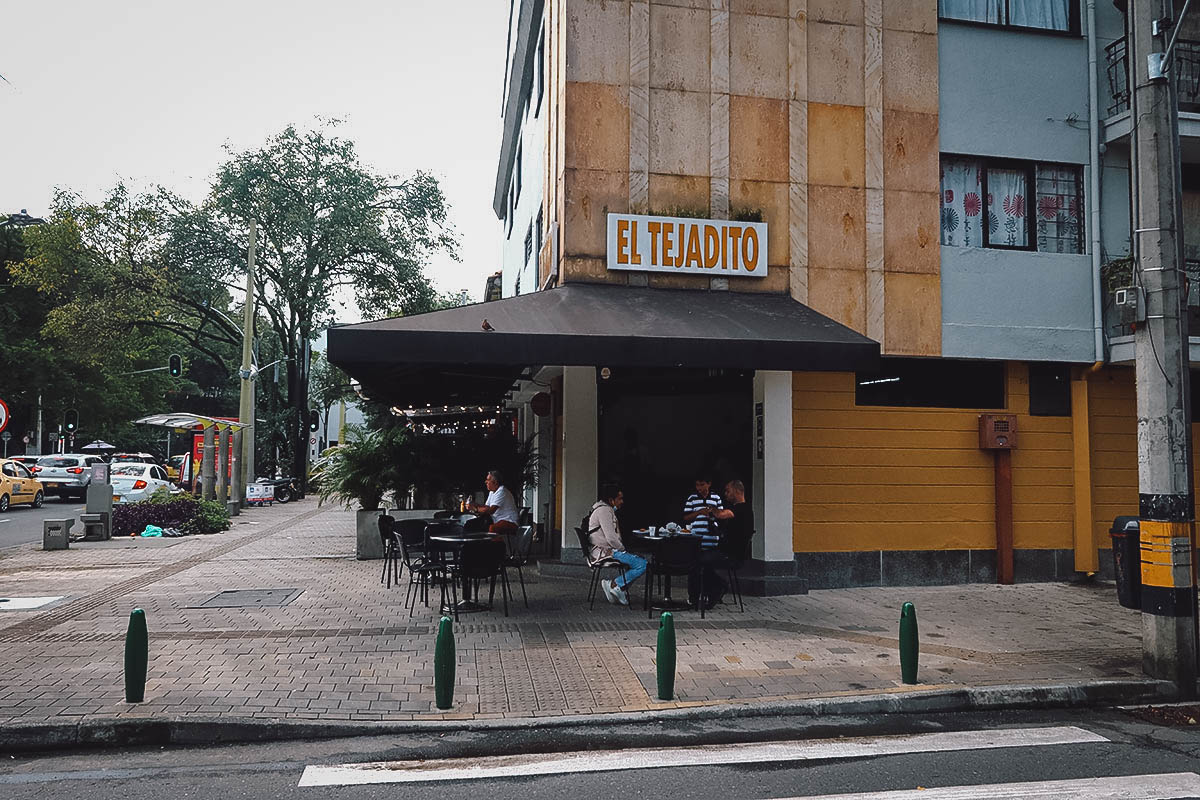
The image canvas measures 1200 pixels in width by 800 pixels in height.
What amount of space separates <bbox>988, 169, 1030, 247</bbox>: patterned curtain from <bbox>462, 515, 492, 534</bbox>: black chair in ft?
26.9

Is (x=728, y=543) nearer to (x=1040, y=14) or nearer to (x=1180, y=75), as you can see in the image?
(x=1040, y=14)

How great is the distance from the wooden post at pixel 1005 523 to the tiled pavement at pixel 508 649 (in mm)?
444

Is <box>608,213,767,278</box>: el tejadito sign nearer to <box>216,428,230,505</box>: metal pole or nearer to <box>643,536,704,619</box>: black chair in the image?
<box>643,536,704,619</box>: black chair

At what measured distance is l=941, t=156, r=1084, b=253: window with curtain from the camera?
13.0 metres

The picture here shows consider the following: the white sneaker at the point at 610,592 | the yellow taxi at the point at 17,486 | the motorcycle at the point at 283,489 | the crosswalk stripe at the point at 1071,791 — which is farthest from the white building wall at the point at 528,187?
the yellow taxi at the point at 17,486

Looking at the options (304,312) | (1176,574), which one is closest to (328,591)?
(1176,574)

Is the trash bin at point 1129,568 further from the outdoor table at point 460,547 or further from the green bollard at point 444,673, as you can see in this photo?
the outdoor table at point 460,547

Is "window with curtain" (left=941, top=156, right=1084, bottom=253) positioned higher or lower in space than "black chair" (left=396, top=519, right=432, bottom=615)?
higher

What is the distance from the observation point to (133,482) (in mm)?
28703

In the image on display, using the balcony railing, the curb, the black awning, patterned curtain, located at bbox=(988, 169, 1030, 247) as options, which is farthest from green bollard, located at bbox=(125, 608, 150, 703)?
the balcony railing

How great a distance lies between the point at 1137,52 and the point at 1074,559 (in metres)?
7.67

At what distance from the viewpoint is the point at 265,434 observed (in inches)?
1597

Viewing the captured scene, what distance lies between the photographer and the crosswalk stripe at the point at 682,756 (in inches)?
218

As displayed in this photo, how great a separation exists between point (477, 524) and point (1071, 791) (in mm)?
8345
